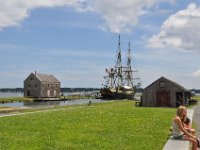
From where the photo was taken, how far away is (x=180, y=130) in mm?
16609

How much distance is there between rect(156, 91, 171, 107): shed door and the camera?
2596 inches

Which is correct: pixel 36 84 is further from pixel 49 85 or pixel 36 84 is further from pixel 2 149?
pixel 2 149

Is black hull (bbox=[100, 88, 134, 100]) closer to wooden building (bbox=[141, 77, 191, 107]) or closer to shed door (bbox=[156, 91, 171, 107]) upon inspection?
wooden building (bbox=[141, 77, 191, 107])

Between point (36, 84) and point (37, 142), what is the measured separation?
129372mm

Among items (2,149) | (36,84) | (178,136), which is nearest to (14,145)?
(2,149)

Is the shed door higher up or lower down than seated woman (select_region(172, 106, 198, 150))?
higher up

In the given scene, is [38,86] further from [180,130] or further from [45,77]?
[180,130]

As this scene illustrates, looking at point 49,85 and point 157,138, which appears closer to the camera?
point 157,138

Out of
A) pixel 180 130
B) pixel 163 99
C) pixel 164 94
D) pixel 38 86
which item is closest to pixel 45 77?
pixel 38 86

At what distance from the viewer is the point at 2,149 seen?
15.4m

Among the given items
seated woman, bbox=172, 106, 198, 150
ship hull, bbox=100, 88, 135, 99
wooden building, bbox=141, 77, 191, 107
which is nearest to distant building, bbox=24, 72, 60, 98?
ship hull, bbox=100, 88, 135, 99

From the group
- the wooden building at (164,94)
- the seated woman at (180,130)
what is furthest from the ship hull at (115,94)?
the seated woman at (180,130)

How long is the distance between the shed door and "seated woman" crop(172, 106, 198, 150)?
49138mm

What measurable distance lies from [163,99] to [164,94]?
77cm
